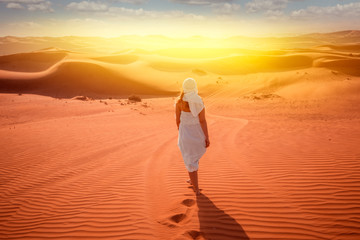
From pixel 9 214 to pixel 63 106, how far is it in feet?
39.8

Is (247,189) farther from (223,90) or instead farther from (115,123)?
(223,90)

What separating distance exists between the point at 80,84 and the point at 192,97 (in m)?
26.0

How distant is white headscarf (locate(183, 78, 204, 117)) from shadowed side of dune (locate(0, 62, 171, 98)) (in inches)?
801

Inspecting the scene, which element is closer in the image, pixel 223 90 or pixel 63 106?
pixel 63 106

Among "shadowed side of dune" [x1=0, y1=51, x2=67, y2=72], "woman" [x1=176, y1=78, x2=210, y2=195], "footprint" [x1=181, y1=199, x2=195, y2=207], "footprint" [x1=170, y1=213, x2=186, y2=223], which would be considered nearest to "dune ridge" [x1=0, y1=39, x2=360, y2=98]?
"shadowed side of dune" [x1=0, y1=51, x2=67, y2=72]

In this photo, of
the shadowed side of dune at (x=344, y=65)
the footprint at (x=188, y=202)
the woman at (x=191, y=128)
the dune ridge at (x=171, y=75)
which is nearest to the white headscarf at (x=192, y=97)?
the woman at (x=191, y=128)

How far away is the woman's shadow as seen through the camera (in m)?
3.28

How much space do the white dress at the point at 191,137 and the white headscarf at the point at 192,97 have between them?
144 millimetres

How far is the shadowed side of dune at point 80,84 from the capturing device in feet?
83.0

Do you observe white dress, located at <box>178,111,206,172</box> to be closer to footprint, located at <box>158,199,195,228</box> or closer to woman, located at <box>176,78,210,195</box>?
woman, located at <box>176,78,210,195</box>

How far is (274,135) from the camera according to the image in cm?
811

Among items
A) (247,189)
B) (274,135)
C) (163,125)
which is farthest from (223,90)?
(247,189)

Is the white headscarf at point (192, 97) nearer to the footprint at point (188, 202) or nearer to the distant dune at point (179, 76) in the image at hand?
the footprint at point (188, 202)

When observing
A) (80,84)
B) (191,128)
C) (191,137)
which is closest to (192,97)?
A: (191,128)
